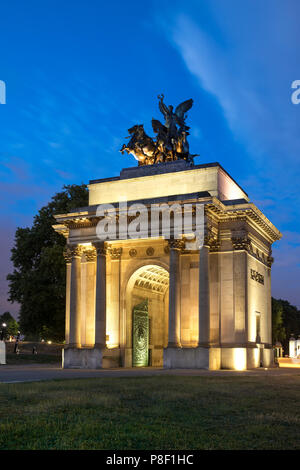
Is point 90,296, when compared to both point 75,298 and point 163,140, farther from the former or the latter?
point 163,140

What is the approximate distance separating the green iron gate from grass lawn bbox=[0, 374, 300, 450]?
72.0 ft

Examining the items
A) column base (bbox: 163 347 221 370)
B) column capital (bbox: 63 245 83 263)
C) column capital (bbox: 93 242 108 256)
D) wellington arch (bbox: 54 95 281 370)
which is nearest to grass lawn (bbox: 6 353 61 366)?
wellington arch (bbox: 54 95 281 370)

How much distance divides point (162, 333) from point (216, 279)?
10589 mm

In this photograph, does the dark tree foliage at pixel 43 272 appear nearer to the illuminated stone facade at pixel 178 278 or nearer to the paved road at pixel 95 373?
the illuminated stone facade at pixel 178 278

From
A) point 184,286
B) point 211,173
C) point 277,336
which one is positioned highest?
point 211,173

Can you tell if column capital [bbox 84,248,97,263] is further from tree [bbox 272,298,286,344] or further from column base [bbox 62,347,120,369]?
tree [bbox 272,298,286,344]

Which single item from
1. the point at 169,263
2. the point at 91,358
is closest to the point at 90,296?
the point at 91,358

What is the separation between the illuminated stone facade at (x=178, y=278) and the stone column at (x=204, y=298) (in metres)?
0.06

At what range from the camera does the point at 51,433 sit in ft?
37.3

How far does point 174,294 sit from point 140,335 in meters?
7.00

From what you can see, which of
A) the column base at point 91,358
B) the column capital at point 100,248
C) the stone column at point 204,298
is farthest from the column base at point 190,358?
the column capital at point 100,248

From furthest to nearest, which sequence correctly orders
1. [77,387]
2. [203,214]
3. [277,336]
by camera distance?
1. [277,336]
2. [203,214]
3. [77,387]
